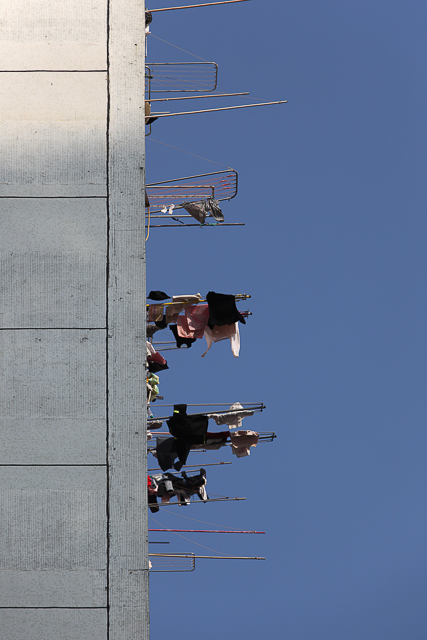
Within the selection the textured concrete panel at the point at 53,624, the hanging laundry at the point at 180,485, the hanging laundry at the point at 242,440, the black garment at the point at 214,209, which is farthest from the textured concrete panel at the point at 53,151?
the hanging laundry at the point at 180,485

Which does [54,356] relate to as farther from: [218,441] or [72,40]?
[72,40]

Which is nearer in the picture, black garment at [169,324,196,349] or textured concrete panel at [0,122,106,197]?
textured concrete panel at [0,122,106,197]

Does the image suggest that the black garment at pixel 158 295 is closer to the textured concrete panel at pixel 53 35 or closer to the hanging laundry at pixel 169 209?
the hanging laundry at pixel 169 209

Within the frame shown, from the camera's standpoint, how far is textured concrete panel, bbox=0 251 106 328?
6.95 m

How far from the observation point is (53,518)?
6.71 m

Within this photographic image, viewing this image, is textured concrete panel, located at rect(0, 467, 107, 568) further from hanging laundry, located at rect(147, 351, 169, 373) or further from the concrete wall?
hanging laundry, located at rect(147, 351, 169, 373)

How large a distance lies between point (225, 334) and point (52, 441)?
2867mm

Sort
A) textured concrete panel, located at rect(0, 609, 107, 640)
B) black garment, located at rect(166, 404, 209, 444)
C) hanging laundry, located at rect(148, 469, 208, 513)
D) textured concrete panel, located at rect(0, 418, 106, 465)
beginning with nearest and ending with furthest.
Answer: textured concrete panel, located at rect(0, 609, 107, 640)
textured concrete panel, located at rect(0, 418, 106, 465)
black garment, located at rect(166, 404, 209, 444)
hanging laundry, located at rect(148, 469, 208, 513)

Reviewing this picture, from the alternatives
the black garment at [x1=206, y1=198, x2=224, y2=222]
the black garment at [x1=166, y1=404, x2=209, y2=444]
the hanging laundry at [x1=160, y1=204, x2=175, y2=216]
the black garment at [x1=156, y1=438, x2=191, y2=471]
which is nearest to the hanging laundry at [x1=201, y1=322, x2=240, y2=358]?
the black garment at [x1=166, y1=404, x2=209, y2=444]

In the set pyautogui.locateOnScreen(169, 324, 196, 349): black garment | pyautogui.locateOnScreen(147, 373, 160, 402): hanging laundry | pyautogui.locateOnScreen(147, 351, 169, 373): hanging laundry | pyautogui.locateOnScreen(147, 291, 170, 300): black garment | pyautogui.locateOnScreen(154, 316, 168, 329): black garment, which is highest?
pyautogui.locateOnScreen(147, 291, 170, 300): black garment

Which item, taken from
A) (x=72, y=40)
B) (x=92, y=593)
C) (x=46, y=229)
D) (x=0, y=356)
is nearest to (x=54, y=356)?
(x=0, y=356)

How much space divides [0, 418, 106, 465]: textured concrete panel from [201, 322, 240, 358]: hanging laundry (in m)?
2.26

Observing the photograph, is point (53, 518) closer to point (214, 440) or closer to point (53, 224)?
point (214, 440)

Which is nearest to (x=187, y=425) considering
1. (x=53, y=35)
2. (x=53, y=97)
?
(x=53, y=97)
